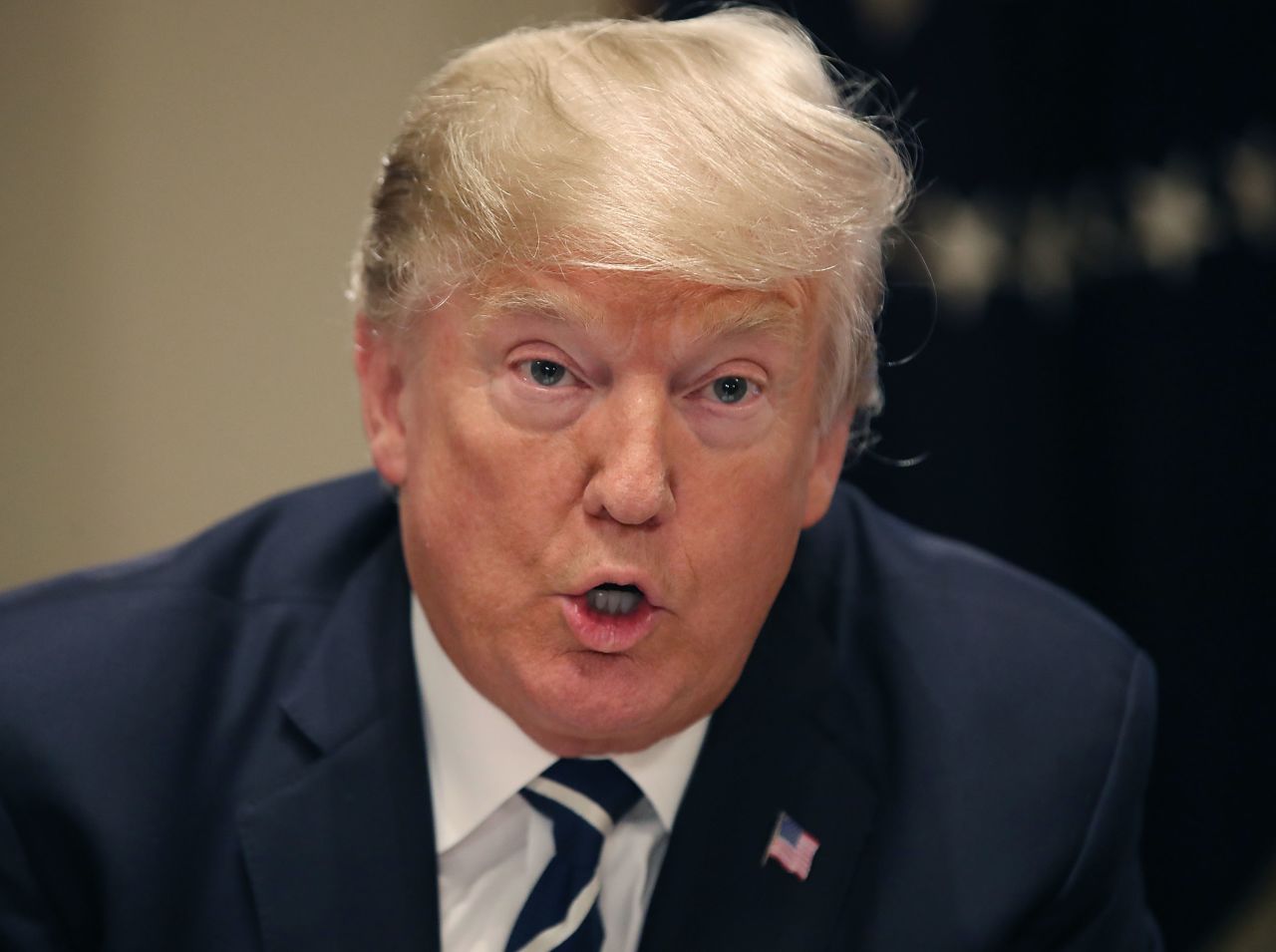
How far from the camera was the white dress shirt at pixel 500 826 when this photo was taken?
63.1 inches

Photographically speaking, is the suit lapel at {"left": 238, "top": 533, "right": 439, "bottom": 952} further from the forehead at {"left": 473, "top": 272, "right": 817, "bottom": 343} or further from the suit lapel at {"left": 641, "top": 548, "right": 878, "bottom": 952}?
the forehead at {"left": 473, "top": 272, "right": 817, "bottom": 343}

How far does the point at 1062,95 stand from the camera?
7.69 feet

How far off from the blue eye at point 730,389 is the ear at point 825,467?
18 cm

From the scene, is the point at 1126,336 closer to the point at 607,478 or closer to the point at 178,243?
the point at 607,478

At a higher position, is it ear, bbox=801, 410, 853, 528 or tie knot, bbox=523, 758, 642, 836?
ear, bbox=801, 410, 853, 528

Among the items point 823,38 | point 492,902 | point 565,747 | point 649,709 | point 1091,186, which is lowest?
point 492,902

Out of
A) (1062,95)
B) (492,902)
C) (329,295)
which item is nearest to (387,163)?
(492,902)

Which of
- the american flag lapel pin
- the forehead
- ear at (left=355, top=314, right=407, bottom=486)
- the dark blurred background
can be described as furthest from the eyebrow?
the dark blurred background

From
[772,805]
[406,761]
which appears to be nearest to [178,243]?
[406,761]

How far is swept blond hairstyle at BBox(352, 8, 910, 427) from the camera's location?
140 centimetres

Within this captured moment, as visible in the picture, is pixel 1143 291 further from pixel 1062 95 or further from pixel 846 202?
pixel 846 202

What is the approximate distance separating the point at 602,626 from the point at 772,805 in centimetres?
36

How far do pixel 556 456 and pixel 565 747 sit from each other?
14.3 inches

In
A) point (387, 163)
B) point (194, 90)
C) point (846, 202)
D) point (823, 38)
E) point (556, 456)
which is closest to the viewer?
point (556, 456)
